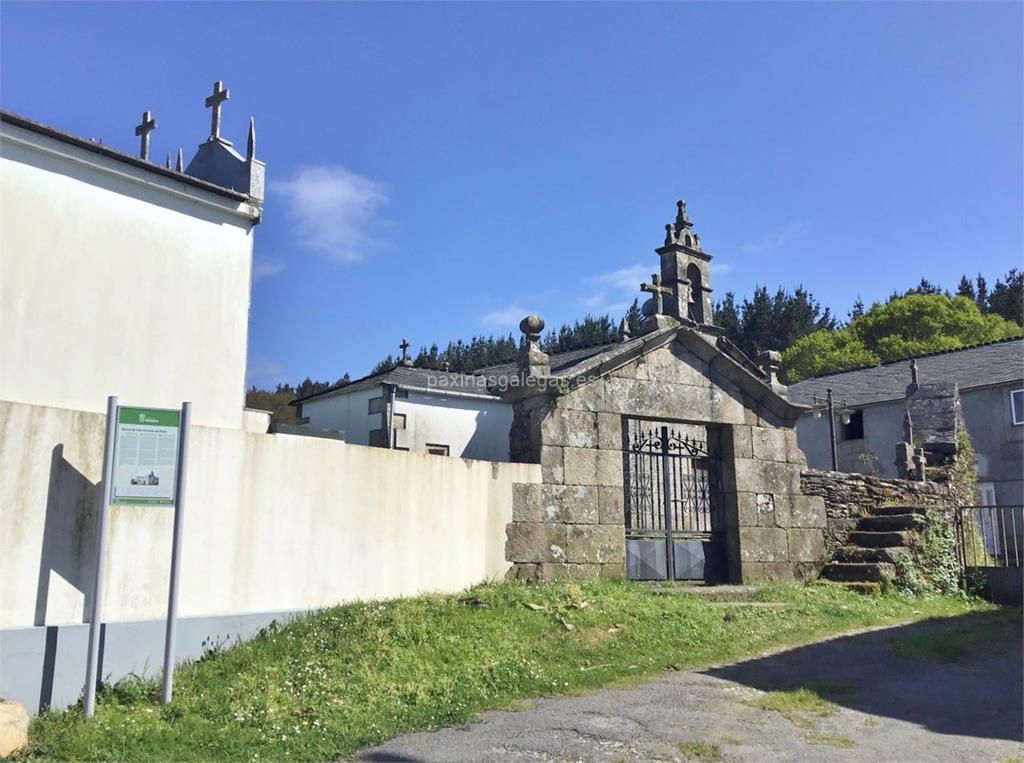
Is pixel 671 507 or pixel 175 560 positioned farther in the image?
pixel 671 507

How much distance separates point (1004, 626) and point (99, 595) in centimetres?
964

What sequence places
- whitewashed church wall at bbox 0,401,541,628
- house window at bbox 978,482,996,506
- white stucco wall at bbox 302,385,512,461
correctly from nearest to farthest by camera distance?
1. whitewashed church wall at bbox 0,401,541,628
2. white stucco wall at bbox 302,385,512,461
3. house window at bbox 978,482,996,506

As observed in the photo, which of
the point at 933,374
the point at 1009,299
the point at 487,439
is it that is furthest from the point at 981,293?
the point at 487,439

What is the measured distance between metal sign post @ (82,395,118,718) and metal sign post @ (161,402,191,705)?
47 cm

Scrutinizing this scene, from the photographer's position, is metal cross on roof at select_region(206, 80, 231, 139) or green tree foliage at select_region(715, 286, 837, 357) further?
green tree foliage at select_region(715, 286, 837, 357)

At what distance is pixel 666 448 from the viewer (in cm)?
1159

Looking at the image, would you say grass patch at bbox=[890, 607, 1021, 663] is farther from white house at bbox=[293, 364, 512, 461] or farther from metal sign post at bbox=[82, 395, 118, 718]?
white house at bbox=[293, 364, 512, 461]

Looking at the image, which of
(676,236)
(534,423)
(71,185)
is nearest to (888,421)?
(676,236)

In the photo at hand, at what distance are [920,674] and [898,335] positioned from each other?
3655 centimetres

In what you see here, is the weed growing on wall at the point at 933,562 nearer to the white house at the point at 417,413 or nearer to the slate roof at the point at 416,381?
the white house at the point at 417,413

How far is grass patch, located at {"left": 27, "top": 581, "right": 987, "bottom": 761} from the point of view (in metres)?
5.63

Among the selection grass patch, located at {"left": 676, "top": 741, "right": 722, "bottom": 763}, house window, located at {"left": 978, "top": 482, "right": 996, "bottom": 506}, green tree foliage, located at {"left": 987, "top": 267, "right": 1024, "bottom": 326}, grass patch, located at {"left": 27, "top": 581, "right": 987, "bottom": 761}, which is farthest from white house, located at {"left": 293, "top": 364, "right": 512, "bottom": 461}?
green tree foliage, located at {"left": 987, "top": 267, "right": 1024, "bottom": 326}

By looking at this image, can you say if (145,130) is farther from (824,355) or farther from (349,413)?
(824,355)

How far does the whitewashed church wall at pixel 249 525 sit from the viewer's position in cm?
637
